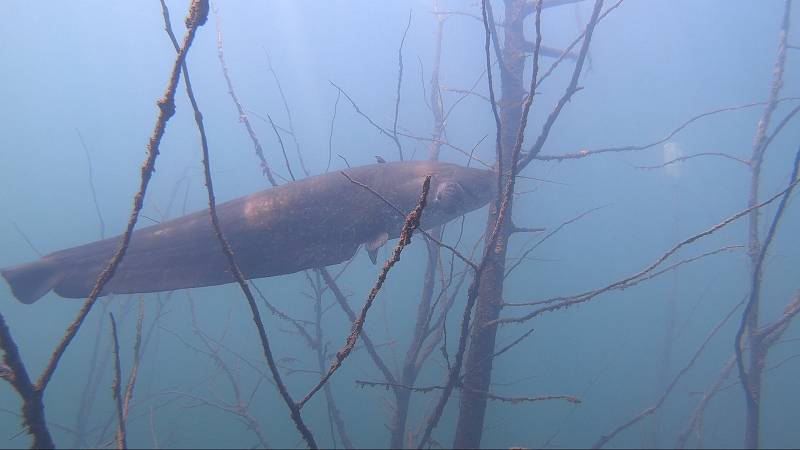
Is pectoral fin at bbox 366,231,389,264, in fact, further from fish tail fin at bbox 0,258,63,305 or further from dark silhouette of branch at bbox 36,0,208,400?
fish tail fin at bbox 0,258,63,305

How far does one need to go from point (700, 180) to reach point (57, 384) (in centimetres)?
7541

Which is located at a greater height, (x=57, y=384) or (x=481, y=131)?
(x=481, y=131)

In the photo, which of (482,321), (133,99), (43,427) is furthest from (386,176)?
(133,99)

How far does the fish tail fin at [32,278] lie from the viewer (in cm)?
278

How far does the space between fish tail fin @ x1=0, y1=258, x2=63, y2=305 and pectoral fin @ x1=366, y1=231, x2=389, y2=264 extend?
2.12 metres

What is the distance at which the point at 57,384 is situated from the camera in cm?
2773

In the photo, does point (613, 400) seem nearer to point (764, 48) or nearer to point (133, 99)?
point (764, 48)

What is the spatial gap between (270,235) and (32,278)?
1554 mm

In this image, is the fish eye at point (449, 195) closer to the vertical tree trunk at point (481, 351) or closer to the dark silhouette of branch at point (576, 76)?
the vertical tree trunk at point (481, 351)

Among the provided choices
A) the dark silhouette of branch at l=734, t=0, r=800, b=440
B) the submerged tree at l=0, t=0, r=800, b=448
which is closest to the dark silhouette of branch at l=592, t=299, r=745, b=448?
the submerged tree at l=0, t=0, r=800, b=448

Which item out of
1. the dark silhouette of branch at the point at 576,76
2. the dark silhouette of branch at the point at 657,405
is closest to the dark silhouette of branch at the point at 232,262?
the dark silhouette of branch at the point at 576,76

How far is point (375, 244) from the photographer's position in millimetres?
3182

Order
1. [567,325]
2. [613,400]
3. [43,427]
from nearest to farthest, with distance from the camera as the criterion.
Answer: [43,427] → [613,400] → [567,325]

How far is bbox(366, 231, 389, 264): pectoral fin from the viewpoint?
315 centimetres
